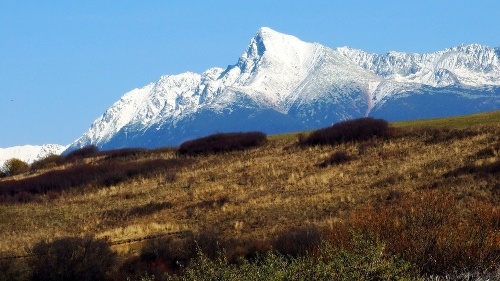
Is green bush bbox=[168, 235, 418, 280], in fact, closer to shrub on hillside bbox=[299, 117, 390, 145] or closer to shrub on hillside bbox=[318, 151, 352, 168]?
shrub on hillside bbox=[318, 151, 352, 168]

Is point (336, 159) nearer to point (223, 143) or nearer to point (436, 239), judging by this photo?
point (223, 143)

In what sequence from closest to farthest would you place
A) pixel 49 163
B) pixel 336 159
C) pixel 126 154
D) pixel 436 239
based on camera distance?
pixel 436 239
pixel 336 159
pixel 126 154
pixel 49 163

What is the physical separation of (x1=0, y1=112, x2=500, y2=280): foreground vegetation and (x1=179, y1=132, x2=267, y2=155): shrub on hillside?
71cm

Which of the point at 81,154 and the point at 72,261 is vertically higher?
the point at 81,154

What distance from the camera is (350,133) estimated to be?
56.1 meters

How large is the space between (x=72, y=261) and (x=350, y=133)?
3037cm

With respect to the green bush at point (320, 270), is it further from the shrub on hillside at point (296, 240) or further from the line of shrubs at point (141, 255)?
the shrub on hillside at point (296, 240)

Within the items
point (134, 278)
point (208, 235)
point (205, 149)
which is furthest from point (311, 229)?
point (205, 149)

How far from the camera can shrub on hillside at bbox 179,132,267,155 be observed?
61.6 m

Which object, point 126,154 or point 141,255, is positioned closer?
point 141,255

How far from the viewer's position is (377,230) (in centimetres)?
2117

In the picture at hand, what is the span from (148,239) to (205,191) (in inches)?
461

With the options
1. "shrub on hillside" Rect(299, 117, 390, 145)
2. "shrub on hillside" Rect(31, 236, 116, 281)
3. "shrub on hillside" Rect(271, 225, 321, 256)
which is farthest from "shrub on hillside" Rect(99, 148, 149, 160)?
"shrub on hillside" Rect(271, 225, 321, 256)

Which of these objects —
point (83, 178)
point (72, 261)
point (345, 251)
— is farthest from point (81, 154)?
point (345, 251)
